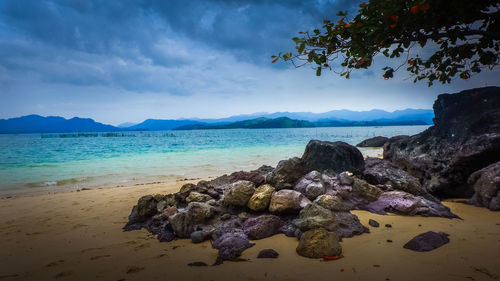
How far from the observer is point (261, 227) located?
3980 mm

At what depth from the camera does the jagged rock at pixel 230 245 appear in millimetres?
3225

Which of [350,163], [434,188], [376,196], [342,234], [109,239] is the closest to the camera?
[342,234]

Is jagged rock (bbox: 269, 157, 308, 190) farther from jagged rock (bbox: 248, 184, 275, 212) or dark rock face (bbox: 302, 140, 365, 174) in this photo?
dark rock face (bbox: 302, 140, 365, 174)

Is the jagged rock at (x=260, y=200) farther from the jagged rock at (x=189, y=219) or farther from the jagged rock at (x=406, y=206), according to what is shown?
the jagged rock at (x=406, y=206)

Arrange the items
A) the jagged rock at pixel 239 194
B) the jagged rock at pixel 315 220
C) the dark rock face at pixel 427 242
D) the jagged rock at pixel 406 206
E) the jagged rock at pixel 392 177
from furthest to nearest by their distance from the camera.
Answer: the jagged rock at pixel 392 177 → the jagged rock at pixel 239 194 → the jagged rock at pixel 406 206 → the jagged rock at pixel 315 220 → the dark rock face at pixel 427 242

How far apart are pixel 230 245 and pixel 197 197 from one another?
201 centimetres

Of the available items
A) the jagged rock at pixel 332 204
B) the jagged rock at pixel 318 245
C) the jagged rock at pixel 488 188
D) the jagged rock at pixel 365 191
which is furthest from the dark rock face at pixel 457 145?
the jagged rock at pixel 318 245

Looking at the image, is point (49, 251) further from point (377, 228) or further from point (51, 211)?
point (377, 228)

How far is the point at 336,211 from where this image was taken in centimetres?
422

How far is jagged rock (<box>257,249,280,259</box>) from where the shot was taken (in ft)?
10.5

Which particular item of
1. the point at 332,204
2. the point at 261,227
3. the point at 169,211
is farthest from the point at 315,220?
the point at 169,211

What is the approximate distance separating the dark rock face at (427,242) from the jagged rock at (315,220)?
101 cm

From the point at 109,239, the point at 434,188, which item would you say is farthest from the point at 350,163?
the point at 109,239

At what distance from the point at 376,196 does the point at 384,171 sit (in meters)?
1.18
